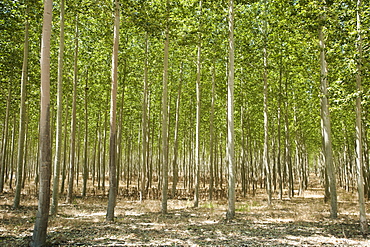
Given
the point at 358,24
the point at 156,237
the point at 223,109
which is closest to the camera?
the point at 156,237

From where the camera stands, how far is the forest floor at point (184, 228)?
23.5 feet

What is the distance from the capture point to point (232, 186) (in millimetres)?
10406

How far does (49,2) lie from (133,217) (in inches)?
317

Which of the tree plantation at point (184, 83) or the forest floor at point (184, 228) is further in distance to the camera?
the tree plantation at point (184, 83)

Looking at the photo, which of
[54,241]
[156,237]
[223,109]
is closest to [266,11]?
[223,109]

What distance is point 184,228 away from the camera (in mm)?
8922

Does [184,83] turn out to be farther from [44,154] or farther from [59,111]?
[44,154]

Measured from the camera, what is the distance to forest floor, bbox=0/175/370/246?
717cm

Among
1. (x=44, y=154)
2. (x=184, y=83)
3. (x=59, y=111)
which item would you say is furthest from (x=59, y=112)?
(x=184, y=83)

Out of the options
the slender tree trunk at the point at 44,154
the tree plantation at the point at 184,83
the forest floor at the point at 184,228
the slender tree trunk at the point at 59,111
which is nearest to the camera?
the slender tree trunk at the point at 44,154

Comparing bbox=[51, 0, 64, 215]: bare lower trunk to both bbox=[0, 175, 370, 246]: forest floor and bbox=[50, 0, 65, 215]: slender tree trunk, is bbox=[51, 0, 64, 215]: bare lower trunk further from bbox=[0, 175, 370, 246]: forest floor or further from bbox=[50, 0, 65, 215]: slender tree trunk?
bbox=[0, 175, 370, 246]: forest floor

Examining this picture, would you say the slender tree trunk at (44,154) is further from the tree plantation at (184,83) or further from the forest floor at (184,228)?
the forest floor at (184,228)

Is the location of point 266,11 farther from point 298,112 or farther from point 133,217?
point 133,217

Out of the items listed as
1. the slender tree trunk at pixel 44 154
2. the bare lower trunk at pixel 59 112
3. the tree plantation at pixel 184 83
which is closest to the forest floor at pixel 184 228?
the tree plantation at pixel 184 83
